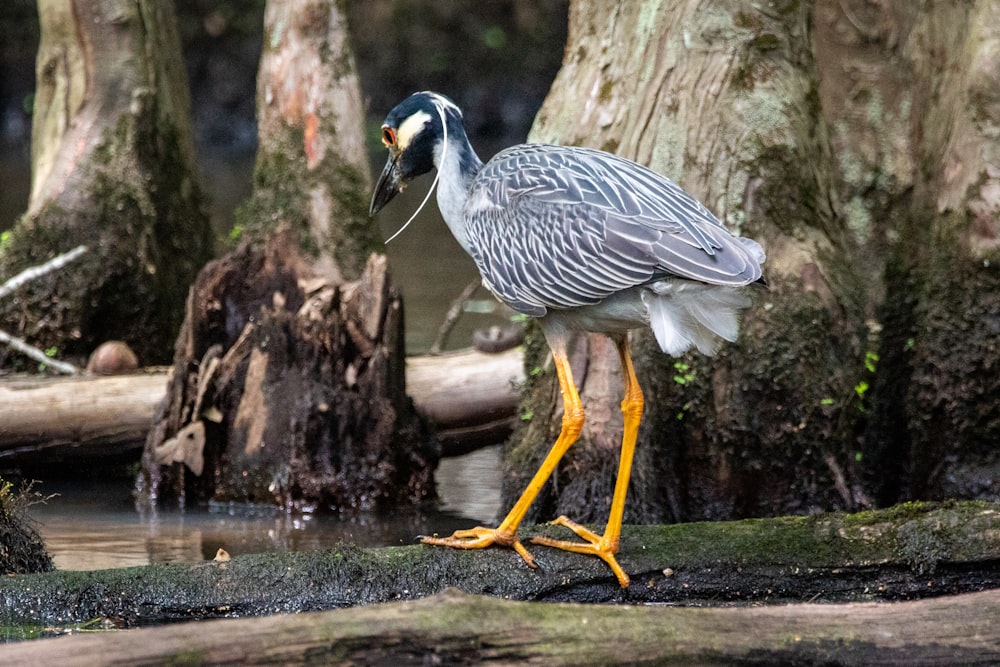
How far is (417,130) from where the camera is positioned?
593 cm

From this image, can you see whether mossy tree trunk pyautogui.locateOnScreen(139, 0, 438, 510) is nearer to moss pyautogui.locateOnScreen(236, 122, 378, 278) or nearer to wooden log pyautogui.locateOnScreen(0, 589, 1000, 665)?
moss pyautogui.locateOnScreen(236, 122, 378, 278)

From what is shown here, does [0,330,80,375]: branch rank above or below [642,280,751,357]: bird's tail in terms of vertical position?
below

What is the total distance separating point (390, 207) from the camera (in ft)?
71.3

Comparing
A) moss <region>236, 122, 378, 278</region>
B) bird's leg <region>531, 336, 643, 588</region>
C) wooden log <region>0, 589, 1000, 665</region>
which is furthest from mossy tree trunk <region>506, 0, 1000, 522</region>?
wooden log <region>0, 589, 1000, 665</region>

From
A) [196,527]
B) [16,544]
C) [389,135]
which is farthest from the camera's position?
[196,527]

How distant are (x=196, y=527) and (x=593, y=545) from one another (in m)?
3.06

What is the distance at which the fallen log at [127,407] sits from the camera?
7.89m

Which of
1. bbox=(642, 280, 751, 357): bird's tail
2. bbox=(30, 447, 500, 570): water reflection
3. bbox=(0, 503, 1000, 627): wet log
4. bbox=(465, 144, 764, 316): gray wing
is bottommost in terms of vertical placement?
bbox=(30, 447, 500, 570): water reflection

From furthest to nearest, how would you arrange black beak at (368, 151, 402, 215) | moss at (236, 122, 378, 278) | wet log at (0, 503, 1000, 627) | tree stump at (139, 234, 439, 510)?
moss at (236, 122, 378, 278)
tree stump at (139, 234, 439, 510)
black beak at (368, 151, 402, 215)
wet log at (0, 503, 1000, 627)

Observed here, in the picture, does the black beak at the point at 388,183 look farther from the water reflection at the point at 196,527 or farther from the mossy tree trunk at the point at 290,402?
the water reflection at the point at 196,527

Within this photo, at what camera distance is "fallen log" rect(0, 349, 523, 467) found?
7895 mm

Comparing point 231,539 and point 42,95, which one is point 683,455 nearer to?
point 231,539

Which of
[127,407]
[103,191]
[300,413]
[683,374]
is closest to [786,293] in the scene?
[683,374]

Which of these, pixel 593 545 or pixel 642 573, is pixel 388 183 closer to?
pixel 593 545
